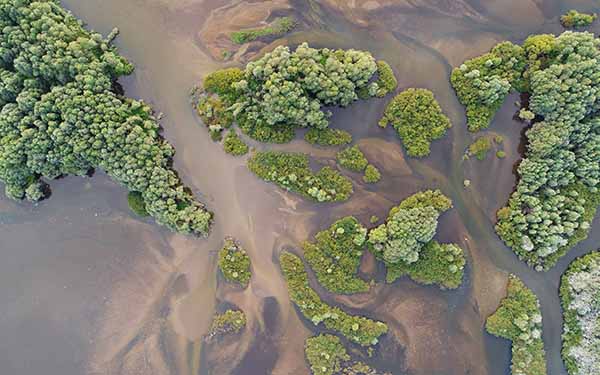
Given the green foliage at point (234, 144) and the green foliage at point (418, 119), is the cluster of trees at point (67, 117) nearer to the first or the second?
the green foliage at point (234, 144)

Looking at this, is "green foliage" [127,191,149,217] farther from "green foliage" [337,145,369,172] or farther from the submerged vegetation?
the submerged vegetation

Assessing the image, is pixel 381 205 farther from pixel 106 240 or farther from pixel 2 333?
pixel 2 333

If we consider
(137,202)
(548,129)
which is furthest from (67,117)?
(548,129)

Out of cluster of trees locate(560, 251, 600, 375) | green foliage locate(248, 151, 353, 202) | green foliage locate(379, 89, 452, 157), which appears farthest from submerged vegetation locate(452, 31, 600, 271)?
green foliage locate(248, 151, 353, 202)

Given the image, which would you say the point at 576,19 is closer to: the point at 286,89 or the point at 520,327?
the point at 286,89

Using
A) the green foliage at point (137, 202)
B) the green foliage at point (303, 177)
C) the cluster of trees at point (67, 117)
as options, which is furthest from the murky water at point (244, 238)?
the cluster of trees at point (67, 117)

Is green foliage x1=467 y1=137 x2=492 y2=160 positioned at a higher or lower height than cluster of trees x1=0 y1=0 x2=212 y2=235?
higher

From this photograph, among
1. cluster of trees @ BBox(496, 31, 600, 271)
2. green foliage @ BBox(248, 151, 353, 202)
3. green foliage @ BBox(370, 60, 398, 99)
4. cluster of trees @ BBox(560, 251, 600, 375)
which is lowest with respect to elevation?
green foliage @ BBox(248, 151, 353, 202)
